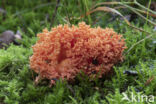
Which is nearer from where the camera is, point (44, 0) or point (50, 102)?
point (50, 102)

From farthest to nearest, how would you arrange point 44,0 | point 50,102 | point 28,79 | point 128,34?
point 44,0 → point 128,34 → point 28,79 → point 50,102

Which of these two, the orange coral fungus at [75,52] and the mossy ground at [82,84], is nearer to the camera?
the mossy ground at [82,84]

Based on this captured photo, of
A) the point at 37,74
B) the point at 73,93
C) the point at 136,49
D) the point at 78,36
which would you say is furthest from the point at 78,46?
the point at 136,49

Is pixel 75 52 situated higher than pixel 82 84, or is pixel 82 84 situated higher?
pixel 75 52

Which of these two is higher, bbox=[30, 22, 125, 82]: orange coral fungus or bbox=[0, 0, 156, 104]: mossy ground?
bbox=[30, 22, 125, 82]: orange coral fungus

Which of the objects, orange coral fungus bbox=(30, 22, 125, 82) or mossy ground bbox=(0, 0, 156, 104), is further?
orange coral fungus bbox=(30, 22, 125, 82)

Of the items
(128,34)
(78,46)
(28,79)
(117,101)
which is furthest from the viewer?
(128,34)

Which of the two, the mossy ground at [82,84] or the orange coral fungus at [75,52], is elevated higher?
the orange coral fungus at [75,52]

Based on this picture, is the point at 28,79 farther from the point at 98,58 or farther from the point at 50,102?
the point at 98,58
